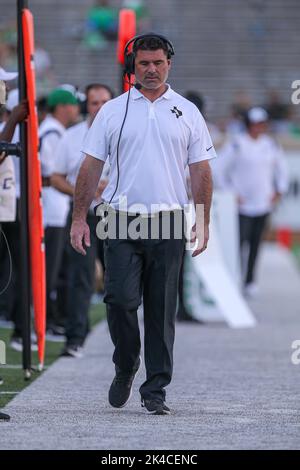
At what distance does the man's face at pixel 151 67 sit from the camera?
273 inches

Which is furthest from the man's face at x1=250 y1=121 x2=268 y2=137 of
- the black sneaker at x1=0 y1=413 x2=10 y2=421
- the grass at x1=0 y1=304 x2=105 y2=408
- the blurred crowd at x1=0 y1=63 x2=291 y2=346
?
the black sneaker at x1=0 y1=413 x2=10 y2=421

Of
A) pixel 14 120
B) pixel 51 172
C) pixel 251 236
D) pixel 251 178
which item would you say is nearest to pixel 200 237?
pixel 14 120

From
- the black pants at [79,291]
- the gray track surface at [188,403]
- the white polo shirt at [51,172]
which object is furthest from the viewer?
the white polo shirt at [51,172]

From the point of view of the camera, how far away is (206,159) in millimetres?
7055

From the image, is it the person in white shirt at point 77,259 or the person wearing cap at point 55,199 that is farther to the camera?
the person wearing cap at point 55,199

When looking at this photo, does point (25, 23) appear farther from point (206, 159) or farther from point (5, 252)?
point (5, 252)

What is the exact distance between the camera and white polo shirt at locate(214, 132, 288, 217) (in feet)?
55.6

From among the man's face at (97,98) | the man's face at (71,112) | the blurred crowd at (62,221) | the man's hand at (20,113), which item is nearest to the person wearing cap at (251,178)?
the blurred crowd at (62,221)

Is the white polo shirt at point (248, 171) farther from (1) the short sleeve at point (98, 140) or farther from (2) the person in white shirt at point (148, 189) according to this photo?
(1) the short sleeve at point (98, 140)

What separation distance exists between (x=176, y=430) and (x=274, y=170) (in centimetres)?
1168

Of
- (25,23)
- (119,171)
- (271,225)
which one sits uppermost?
(25,23)

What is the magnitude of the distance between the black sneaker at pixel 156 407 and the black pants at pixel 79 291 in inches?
120

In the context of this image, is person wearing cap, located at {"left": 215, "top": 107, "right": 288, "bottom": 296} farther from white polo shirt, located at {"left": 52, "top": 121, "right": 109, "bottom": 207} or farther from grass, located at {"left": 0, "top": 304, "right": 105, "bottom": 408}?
white polo shirt, located at {"left": 52, "top": 121, "right": 109, "bottom": 207}

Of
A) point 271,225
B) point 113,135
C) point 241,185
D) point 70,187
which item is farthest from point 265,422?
point 271,225
